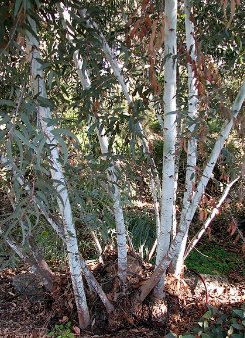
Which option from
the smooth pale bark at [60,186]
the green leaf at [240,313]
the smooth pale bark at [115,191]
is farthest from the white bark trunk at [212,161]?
the smooth pale bark at [60,186]

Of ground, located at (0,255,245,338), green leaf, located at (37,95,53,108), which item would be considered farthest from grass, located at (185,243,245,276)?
green leaf, located at (37,95,53,108)

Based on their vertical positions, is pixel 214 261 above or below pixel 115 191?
below

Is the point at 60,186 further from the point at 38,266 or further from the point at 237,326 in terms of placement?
the point at 237,326

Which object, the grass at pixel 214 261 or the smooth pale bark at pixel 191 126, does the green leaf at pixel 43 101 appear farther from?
the grass at pixel 214 261

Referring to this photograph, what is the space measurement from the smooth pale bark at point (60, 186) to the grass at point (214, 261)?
4.71 feet

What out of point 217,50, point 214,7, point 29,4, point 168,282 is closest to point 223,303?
point 168,282

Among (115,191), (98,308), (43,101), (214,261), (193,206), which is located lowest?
(214,261)

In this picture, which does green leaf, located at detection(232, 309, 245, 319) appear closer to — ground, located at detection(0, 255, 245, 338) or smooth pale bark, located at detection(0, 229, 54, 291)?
ground, located at detection(0, 255, 245, 338)

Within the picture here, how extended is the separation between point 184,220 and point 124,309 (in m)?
0.74

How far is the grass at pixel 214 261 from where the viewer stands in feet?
12.6

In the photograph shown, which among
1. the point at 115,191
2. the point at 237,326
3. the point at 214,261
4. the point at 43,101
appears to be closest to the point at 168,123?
the point at 115,191

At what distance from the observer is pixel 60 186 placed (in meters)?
2.13

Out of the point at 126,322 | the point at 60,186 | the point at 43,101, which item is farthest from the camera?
the point at 126,322

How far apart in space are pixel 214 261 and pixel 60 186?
94.7 inches
